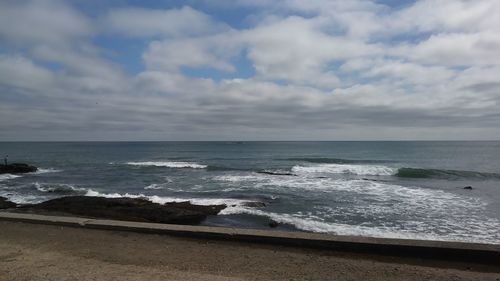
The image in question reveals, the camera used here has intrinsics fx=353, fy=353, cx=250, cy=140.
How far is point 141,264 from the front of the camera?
17.1 ft

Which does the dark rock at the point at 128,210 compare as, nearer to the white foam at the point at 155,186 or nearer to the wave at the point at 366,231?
the wave at the point at 366,231

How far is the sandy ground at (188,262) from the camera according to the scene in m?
4.80

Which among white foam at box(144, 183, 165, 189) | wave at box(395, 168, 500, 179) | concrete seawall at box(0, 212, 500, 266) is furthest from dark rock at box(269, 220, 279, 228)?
wave at box(395, 168, 500, 179)

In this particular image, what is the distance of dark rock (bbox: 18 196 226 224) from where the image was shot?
38.4 feet

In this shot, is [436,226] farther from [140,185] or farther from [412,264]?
[140,185]

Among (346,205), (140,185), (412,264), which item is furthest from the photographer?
(140,185)

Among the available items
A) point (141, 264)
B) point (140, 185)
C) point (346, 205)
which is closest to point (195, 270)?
point (141, 264)

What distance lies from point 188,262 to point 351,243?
271 centimetres

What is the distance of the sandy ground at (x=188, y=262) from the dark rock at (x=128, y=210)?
15.7ft

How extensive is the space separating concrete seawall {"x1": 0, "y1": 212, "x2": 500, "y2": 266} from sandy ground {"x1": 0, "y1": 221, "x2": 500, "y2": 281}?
0.17 metres

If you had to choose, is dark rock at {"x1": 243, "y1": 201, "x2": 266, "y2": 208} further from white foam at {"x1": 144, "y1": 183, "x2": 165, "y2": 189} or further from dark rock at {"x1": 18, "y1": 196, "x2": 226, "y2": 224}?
white foam at {"x1": 144, "y1": 183, "x2": 165, "y2": 189}

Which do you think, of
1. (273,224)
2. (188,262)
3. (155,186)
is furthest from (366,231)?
(155,186)

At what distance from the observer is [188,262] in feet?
17.4

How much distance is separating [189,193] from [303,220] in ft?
28.9
